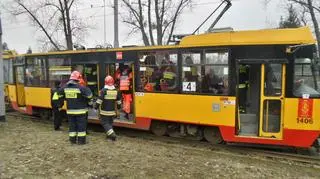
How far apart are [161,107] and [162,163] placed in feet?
10.6

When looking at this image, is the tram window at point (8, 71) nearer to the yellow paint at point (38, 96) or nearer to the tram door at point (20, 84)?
the tram door at point (20, 84)

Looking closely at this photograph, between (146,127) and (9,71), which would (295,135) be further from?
(9,71)

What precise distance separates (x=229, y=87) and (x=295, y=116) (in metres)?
1.65

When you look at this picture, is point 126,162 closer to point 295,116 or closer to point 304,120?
point 295,116

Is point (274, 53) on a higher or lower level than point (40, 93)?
higher

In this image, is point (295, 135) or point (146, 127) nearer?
point (295, 135)

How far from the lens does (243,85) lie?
10.1 m

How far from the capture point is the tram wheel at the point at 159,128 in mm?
11695

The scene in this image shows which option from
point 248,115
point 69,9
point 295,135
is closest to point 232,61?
point 248,115

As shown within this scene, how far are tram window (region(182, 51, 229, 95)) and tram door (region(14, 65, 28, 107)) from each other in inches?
326

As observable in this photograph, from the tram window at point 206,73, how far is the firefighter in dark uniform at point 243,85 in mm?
366

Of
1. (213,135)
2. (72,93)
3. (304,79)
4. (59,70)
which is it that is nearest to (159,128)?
(213,135)

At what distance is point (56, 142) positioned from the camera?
10133 mm

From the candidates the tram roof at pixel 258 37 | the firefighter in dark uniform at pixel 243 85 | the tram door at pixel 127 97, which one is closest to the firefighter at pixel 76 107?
the tram door at pixel 127 97
